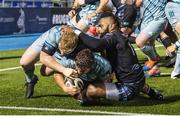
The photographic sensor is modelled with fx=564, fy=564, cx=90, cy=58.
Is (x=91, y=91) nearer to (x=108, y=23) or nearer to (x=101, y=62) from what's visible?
(x=101, y=62)

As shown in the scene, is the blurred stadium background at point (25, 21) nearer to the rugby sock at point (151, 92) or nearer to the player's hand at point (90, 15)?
the player's hand at point (90, 15)

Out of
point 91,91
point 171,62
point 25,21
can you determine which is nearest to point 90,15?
point 91,91

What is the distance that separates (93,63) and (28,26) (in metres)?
17.3

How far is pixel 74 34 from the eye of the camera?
6.39 metres

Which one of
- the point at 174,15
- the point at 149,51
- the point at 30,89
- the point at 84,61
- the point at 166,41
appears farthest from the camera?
the point at 166,41

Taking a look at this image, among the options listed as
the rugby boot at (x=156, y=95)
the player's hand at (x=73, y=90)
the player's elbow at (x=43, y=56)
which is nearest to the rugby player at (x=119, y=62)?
the player's hand at (x=73, y=90)

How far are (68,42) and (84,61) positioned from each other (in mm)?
283

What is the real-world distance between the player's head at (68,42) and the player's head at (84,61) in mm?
124

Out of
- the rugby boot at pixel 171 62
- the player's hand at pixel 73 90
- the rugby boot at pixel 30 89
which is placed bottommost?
the rugby boot at pixel 171 62

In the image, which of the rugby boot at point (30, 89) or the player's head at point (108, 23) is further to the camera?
the rugby boot at point (30, 89)

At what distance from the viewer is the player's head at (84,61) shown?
630 cm

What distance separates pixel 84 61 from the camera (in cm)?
630

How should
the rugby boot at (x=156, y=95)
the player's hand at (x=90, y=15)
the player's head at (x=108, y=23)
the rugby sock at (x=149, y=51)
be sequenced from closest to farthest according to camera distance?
the player's head at (x=108, y=23), the rugby boot at (x=156, y=95), the player's hand at (x=90, y=15), the rugby sock at (x=149, y=51)

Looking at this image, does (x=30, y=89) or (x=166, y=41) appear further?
(x=166, y=41)
